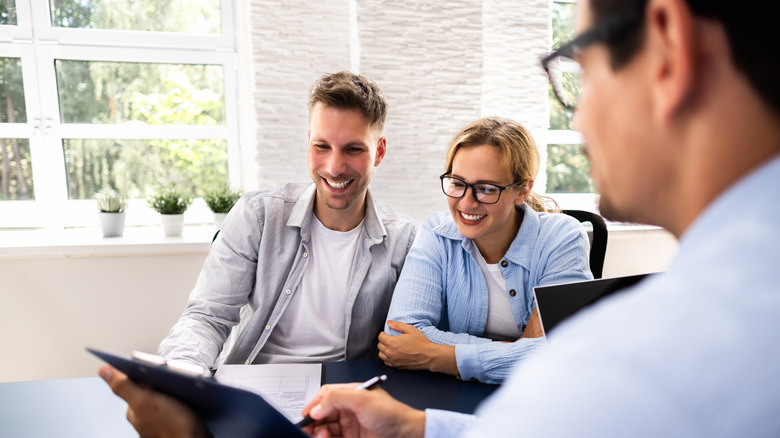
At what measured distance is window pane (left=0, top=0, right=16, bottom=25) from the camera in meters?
2.50

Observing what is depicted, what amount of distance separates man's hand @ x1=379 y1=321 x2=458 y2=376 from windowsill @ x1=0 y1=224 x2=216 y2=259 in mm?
1536

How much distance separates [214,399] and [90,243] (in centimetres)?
214

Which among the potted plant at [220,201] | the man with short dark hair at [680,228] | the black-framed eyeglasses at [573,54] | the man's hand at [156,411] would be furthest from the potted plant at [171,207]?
the man with short dark hair at [680,228]

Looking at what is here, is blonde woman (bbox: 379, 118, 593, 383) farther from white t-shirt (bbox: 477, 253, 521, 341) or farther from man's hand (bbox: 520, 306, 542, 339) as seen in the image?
man's hand (bbox: 520, 306, 542, 339)

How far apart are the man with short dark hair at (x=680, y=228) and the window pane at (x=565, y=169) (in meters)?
3.19

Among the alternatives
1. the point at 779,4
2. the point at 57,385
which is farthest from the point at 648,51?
the point at 57,385

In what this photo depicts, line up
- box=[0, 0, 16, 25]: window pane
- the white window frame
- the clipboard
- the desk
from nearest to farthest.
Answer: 1. the clipboard
2. the desk
3. box=[0, 0, 16, 25]: window pane
4. the white window frame

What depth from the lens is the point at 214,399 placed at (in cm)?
63

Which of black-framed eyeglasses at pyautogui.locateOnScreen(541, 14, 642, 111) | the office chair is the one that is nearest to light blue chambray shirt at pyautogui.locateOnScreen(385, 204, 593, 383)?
the office chair

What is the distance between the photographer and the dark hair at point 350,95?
1617mm

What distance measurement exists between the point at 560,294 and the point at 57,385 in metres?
1.17

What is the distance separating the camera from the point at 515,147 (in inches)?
61.1

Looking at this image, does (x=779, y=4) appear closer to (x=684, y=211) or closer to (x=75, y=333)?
(x=684, y=211)

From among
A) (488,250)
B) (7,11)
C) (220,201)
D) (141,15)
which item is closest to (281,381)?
(488,250)
